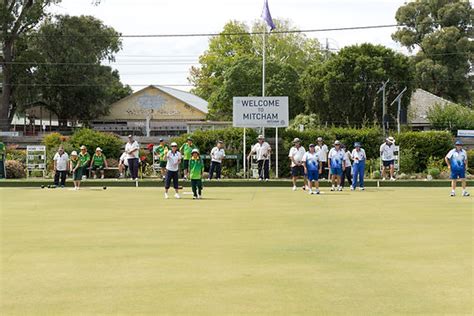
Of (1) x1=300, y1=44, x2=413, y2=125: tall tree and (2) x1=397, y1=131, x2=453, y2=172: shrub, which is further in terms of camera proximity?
(1) x1=300, y1=44, x2=413, y2=125: tall tree

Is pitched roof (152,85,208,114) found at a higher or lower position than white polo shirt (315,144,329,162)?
higher

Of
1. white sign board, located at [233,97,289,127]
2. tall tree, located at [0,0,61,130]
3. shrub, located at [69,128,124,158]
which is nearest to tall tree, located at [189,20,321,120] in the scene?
tall tree, located at [0,0,61,130]

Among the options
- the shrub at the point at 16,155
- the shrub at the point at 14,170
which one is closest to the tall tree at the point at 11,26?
the shrub at the point at 16,155

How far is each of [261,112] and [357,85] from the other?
3131 cm

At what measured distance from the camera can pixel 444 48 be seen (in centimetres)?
6756

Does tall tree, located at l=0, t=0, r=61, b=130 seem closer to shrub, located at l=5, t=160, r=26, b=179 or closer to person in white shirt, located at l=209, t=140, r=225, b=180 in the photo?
shrub, located at l=5, t=160, r=26, b=179

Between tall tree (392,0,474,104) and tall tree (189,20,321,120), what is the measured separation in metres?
10.3

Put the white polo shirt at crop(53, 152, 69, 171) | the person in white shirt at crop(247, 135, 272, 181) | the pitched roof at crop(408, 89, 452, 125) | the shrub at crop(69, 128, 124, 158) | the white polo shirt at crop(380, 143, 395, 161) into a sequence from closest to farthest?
the white polo shirt at crop(53, 152, 69, 171) → the white polo shirt at crop(380, 143, 395, 161) → the person in white shirt at crop(247, 135, 272, 181) → the shrub at crop(69, 128, 124, 158) → the pitched roof at crop(408, 89, 452, 125)

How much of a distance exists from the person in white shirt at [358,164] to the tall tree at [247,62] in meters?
44.9

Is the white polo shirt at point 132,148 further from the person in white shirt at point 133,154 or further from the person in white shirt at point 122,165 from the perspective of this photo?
the person in white shirt at point 122,165

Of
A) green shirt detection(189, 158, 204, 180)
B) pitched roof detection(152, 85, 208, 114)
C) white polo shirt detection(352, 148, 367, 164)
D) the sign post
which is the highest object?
pitched roof detection(152, 85, 208, 114)

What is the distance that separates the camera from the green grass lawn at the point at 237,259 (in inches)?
284

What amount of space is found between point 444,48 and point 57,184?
157 ft

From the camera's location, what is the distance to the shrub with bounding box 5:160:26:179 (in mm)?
30516
